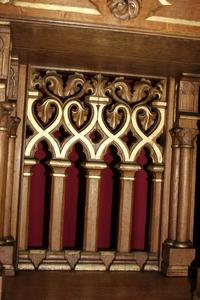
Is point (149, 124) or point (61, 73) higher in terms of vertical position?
point (61, 73)

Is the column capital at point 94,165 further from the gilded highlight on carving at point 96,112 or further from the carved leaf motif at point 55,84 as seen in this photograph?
the carved leaf motif at point 55,84

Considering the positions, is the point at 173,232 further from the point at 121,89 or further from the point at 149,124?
the point at 121,89

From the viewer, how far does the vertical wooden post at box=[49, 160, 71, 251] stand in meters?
1.84

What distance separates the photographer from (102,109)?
1903 mm

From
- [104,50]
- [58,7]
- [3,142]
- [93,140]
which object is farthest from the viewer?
[93,140]

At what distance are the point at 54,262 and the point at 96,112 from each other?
572 mm

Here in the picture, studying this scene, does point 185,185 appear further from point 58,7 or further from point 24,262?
point 58,7

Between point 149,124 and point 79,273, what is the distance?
0.61m

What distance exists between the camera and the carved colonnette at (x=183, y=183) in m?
1.85

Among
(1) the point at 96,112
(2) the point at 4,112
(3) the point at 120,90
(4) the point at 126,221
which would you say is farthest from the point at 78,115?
(2) the point at 4,112

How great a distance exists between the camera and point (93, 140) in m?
1.93

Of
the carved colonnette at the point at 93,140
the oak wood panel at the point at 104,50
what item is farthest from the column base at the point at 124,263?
the oak wood panel at the point at 104,50

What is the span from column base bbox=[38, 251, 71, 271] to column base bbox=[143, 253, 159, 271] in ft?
0.97

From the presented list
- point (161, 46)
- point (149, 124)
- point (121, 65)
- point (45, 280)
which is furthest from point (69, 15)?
point (45, 280)
